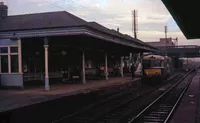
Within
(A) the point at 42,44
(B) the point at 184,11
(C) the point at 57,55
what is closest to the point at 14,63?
(A) the point at 42,44

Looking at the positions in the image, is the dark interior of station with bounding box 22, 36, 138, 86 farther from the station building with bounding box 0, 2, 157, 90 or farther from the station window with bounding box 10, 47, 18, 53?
the station window with bounding box 10, 47, 18, 53

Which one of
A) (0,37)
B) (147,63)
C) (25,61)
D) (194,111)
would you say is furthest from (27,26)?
(147,63)

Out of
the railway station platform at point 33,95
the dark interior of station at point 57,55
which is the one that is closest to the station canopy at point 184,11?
the railway station platform at point 33,95

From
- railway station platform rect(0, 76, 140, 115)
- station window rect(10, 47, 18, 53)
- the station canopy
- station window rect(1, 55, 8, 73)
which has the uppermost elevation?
the station canopy

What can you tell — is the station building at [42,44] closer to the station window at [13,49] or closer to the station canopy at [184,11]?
the station window at [13,49]

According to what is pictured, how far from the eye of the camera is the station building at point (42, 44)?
74.4 feet

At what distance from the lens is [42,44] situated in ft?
87.0

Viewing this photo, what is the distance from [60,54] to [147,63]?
1133cm

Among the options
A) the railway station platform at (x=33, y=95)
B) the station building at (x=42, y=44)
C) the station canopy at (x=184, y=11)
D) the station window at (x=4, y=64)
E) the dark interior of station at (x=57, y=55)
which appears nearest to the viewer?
the station canopy at (x=184, y=11)

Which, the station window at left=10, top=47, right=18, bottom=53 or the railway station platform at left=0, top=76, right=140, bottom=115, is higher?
the station window at left=10, top=47, right=18, bottom=53

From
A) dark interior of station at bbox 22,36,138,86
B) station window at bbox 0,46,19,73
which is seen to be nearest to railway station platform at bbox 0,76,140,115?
station window at bbox 0,46,19,73

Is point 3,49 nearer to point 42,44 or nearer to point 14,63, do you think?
point 14,63

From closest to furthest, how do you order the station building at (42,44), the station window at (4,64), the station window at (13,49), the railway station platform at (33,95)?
the railway station platform at (33,95) < the station building at (42,44) < the station window at (13,49) < the station window at (4,64)

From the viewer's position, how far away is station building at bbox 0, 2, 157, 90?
2269cm
